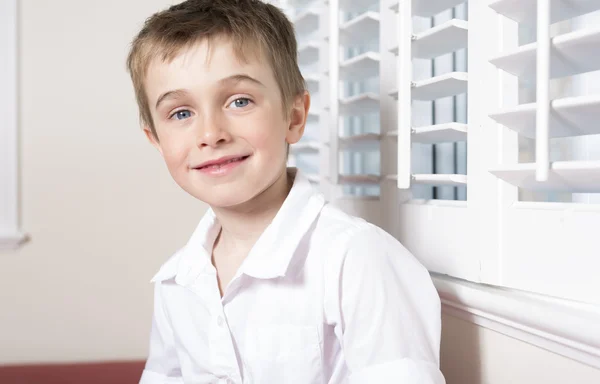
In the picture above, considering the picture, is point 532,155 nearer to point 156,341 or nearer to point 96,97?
point 156,341

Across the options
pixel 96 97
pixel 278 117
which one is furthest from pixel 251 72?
pixel 96 97

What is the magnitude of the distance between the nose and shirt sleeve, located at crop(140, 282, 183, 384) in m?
0.34

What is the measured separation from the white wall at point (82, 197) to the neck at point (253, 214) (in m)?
0.93

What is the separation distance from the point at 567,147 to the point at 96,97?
55.2 inches

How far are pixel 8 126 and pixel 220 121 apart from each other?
121 cm

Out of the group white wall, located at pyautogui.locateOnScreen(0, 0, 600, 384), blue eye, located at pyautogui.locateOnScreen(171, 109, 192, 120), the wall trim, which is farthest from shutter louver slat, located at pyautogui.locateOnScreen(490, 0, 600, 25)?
white wall, located at pyautogui.locateOnScreen(0, 0, 600, 384)

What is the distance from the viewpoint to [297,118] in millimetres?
993

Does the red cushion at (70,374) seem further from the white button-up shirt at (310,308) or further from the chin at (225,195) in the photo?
the chin at (225,195)

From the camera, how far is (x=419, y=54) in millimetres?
986

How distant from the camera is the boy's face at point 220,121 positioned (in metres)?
0.86

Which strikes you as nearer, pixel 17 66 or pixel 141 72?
pixel 141 72

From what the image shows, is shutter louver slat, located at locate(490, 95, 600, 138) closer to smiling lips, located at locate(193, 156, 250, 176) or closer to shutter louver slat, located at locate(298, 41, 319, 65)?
smiling lips, located at locate(193, 156, 250, 176)

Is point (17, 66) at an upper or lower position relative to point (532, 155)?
upper

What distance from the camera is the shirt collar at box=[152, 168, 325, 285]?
0.88m
